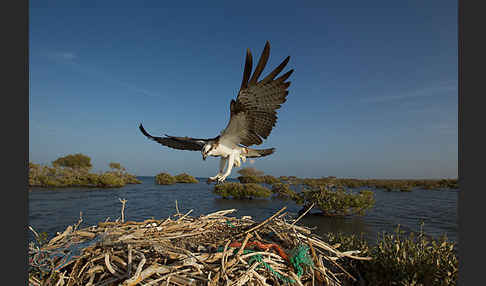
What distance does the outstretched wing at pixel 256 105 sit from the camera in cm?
208

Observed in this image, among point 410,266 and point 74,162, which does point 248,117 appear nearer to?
point 410,266

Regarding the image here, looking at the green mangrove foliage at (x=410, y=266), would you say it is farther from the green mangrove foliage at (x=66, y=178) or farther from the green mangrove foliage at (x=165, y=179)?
the green mangrove foliage at (x=165, y=179)

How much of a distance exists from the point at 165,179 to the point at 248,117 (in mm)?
40018

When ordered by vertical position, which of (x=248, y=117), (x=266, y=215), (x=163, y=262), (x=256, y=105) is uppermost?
(x=256, y=105)

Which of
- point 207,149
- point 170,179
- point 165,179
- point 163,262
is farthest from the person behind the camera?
point 170,179

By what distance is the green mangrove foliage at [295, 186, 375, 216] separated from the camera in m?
11.8

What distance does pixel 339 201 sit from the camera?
38.7 feet

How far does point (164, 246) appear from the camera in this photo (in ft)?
5.30

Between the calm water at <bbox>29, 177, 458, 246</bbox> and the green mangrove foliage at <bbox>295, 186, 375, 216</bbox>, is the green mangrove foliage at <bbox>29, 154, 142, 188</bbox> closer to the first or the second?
the calm water at <bbox>29, 177, 458, 246</bbox>

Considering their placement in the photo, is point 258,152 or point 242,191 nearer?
point 258,152

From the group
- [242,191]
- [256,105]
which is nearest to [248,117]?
[256,105]

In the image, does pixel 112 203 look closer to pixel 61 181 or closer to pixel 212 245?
pixel 61 181

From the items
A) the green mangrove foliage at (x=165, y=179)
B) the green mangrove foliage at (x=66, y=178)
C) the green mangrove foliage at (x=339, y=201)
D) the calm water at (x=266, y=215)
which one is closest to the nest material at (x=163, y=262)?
the calm water at (x=266, y=215)
